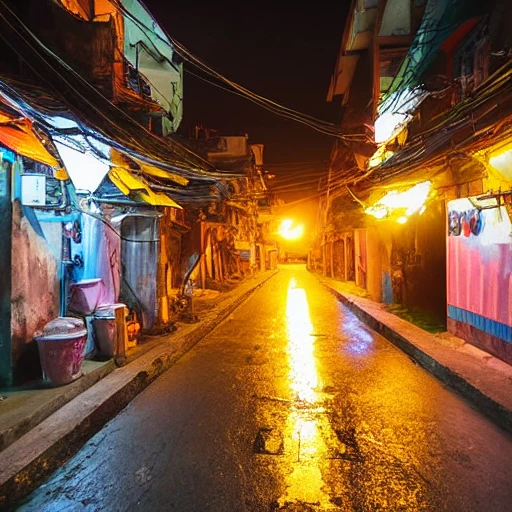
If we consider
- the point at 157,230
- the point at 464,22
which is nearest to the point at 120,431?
the point at 157,230

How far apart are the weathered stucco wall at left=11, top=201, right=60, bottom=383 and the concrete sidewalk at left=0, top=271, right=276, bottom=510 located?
2.12 ft

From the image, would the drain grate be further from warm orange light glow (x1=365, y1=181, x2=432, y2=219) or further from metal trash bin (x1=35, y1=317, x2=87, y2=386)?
warm orange light glow (x1=365, y1=181, x2=432, y2=219)

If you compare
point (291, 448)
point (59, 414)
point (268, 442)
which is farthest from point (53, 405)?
point (291, 448)

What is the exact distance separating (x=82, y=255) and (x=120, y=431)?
4.31 metres

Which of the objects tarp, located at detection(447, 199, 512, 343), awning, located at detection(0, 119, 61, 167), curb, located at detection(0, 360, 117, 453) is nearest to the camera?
curb, located at detection(0, 360, 117, 453)

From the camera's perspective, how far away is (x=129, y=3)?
43.7 ft

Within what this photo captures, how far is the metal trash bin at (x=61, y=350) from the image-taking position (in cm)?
527

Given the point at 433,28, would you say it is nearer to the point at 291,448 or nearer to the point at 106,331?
the point at 291,448

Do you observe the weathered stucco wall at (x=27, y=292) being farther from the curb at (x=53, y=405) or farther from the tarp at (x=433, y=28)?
the tarp at (x=433, y=28)

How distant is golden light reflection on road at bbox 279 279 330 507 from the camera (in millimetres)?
3295

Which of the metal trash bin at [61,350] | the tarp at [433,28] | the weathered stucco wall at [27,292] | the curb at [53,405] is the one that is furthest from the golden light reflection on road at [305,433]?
the tarp at [433,28]

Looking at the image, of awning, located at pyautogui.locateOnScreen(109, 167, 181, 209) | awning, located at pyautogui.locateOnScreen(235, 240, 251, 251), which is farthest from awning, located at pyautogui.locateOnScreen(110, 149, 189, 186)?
awning, located at pyautogui.locateOnScreen(235, 240, 251, 251)

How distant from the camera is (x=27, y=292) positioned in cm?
563

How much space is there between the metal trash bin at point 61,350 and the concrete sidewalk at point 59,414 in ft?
0.64
